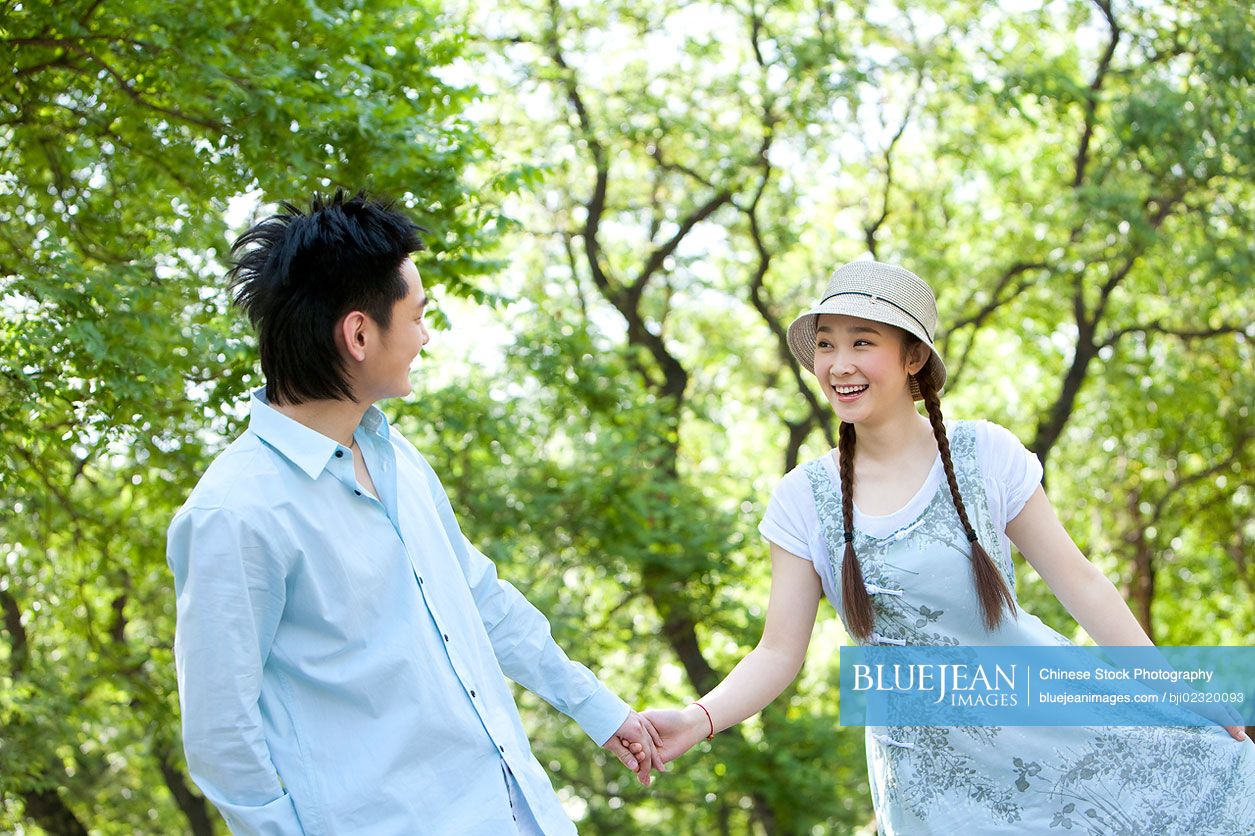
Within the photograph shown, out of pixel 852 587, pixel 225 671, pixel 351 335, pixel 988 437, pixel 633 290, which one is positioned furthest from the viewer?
pixel 633 290

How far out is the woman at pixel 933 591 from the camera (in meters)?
2.78

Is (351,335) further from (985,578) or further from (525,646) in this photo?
(985,578)

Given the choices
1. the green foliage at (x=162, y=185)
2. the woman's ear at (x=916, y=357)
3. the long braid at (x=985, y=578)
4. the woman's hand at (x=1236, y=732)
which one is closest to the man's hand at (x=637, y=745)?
the long braid at (x=985, y=578)

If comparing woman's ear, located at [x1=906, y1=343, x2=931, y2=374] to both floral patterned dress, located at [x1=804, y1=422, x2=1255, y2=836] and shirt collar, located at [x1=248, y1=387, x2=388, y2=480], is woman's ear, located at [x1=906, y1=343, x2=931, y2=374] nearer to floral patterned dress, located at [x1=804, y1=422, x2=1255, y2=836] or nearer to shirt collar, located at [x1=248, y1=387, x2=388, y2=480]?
floral patterned dress, located at [x1=804, y1=422, x2=1255, y2=836]

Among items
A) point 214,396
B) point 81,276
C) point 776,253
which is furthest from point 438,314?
point 776,253

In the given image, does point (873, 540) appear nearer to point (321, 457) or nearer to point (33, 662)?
point (321, 457)

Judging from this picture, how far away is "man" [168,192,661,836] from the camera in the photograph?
6.89 ft

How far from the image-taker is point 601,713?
284 cm

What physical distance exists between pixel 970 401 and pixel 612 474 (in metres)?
6.66

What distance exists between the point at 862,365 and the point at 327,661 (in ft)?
4.55

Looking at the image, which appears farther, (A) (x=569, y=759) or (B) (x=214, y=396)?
(A) (x=569, y=759)

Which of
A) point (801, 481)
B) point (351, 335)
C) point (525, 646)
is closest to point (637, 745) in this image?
point (525, 646)

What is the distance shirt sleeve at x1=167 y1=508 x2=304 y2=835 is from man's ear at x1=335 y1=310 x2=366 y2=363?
38cm

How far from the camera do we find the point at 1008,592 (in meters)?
2.85
